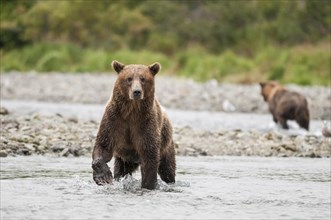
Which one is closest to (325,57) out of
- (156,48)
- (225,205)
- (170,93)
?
(170,93)

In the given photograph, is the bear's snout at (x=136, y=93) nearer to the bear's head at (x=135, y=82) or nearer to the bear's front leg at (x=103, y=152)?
the bear's head at (x=135, y=82)

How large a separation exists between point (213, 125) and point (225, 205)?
8488mm

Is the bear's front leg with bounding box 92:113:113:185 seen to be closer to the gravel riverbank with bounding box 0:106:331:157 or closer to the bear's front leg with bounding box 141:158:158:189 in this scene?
the bear's front leg with bounding box 141:158:158:189

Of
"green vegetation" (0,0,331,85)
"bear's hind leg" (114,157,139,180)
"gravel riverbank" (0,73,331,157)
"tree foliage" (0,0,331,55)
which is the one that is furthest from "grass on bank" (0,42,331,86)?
"bear's hind leg" (114,157,139,180)

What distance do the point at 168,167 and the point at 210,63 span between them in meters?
21.1

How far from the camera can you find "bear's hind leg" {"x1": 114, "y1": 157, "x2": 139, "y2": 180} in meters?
7.60

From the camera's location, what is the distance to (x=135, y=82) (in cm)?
693

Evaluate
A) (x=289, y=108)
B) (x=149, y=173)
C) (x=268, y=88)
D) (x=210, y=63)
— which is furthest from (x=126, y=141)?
(x=210, y=63)

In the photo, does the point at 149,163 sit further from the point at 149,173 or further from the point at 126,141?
the point at 126,141

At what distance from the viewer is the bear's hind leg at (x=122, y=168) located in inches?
299

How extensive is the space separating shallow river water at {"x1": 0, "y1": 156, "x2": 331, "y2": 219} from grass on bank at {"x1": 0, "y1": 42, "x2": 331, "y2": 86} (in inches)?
628

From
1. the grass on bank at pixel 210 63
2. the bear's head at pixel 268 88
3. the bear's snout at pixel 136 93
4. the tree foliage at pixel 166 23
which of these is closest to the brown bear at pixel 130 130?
the bear's snout at pixel 136 93

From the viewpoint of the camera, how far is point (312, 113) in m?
18.5

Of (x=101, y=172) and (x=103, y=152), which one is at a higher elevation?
(x=103, y=152)
